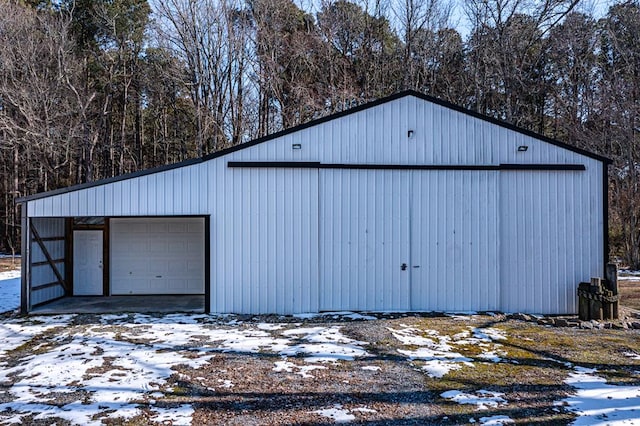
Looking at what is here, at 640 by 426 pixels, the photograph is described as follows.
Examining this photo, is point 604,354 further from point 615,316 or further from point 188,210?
point 188,210

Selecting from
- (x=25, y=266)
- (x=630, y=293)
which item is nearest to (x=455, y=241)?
(x=630, y=293)

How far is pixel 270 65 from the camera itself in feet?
65.4

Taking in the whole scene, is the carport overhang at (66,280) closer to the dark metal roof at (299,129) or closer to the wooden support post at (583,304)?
the dark metal roof at (299,129)

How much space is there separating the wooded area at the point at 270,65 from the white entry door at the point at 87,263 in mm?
9575

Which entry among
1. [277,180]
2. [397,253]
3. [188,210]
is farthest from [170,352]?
[397,253]

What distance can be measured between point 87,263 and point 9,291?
7.22ft

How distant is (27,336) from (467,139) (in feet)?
27.0

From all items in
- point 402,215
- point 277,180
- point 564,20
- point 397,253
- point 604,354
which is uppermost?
point 564,20

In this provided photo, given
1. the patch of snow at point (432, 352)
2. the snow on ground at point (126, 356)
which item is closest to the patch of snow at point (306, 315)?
the snow on ground at point (126, 356)

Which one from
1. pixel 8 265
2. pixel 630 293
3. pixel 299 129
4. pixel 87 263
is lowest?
pixel 630 293

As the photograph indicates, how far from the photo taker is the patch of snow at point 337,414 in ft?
12.4

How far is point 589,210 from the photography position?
28.2ft

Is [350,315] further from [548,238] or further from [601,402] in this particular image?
[601,402]

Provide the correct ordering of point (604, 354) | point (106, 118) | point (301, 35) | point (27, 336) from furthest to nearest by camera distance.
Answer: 1. point (106, 118)
2. point (301, 35)
3. point (27, 336)
4. point (604, 354)
